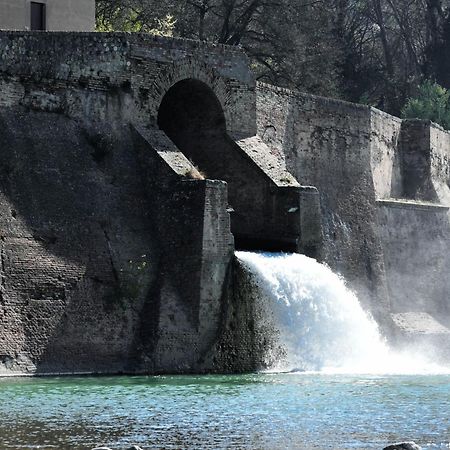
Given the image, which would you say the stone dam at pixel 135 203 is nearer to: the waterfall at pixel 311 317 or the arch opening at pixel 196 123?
the arch opening at pixel 196 123

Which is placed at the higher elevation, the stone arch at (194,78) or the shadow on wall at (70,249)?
the stone arch at (194,78)

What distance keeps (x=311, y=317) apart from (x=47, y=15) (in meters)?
11.4

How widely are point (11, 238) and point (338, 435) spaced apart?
9729 millimetres

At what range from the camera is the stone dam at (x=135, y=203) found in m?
26.0

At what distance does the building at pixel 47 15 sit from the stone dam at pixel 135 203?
5067 mm

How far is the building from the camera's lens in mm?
34500

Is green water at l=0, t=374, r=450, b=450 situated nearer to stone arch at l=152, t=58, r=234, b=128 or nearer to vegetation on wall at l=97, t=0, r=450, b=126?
stone arch at l=152, t=58, r=234, b=128

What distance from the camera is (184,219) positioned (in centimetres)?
2747

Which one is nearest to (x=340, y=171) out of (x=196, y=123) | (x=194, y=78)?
(x=196, y=123)

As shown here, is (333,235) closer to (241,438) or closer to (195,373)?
(195,373)

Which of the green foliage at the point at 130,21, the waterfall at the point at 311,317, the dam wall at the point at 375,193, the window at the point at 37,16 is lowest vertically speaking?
the waterfall at the point at 311,317

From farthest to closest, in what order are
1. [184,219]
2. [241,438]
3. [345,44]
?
[345,44] → [184,219] → [241,438]

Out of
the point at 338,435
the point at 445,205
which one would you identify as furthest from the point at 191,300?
the point at 445,205

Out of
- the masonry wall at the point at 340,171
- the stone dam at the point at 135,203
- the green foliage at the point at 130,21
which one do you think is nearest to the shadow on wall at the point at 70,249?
the stone dam at the point at 135,203
